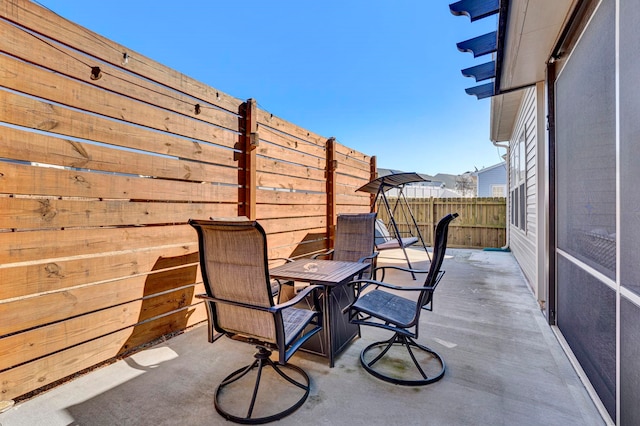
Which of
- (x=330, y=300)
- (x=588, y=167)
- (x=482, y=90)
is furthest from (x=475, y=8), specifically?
(x=330, y=300)

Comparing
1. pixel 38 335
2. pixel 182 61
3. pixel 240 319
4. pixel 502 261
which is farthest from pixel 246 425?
pixel 182 61

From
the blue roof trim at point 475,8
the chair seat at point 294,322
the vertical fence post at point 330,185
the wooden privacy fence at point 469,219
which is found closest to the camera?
the chair seat at point 294,322

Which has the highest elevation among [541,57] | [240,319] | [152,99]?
[541,57]

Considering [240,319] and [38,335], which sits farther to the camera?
[38,335]

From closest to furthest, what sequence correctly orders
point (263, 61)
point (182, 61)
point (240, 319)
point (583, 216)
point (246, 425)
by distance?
point (246, 425), point (240, 319), point (583, 216), point (182, 61), point (263, 61)

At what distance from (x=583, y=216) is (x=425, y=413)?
1738 mm

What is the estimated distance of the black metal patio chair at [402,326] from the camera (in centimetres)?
200

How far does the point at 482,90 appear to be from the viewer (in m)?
4.49

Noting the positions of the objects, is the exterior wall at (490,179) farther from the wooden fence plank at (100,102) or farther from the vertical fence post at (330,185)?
the wooden fence plank at (100,102)

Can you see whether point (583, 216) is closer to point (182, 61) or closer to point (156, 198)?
point (156, 198)

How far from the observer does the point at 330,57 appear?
756 centimetres

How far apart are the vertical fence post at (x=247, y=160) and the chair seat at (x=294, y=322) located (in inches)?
63.2

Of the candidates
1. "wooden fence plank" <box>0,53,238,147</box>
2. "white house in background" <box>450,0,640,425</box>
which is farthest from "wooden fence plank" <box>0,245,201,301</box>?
"white house in background" <box>450,0,640,425</box>

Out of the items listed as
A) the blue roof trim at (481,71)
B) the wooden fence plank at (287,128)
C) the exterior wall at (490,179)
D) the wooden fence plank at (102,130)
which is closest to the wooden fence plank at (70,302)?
the wooden fence plank at (102,130)
